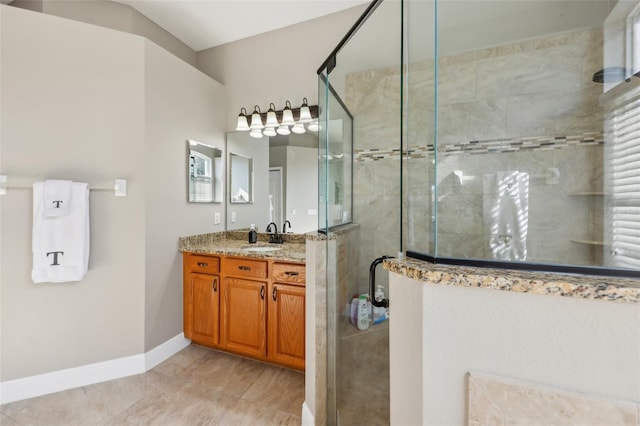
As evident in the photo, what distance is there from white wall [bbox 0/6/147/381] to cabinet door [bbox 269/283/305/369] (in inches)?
40.8

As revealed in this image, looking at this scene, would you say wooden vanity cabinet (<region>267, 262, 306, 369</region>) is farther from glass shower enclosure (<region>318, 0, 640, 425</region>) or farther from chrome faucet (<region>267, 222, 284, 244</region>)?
chrome faucet (<region>267, 222, 284, 244</region>)

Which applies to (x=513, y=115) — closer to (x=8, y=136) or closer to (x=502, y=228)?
(x=502, y=228)

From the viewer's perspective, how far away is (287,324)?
2.01 meters

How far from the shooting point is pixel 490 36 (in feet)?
6.40

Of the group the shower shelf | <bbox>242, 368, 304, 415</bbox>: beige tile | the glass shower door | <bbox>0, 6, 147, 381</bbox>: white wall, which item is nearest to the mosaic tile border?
the glass shower door

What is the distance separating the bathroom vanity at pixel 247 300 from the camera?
2.00 meters

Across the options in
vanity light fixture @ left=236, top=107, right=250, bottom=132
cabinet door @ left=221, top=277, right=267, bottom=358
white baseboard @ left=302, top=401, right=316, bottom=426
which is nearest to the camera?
white baseboard @ left=302, top=401, right=316, bottom=426

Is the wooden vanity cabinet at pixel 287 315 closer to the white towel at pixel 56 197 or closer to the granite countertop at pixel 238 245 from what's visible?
the granite countertop at pixel 238 245

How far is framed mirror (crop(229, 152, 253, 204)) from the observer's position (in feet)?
Answer: 9.23

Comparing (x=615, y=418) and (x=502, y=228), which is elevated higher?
(x=502, y=228)

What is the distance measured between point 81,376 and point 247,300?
4.08 feet

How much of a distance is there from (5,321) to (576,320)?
2.93 m

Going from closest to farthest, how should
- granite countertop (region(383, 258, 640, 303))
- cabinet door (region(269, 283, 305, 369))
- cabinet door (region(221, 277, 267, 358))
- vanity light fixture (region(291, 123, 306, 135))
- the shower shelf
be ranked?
granite countertop (region(383, 258, 640, 303)) < the shower shelf < cabinet door (region(269, 283, 305, 369)) < cabinet door (region(221, 277, 267, 358)) < vanity light fixture (region(291, 123, 306, 135))

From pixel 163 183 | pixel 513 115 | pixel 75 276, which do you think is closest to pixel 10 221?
pixel 75 276
